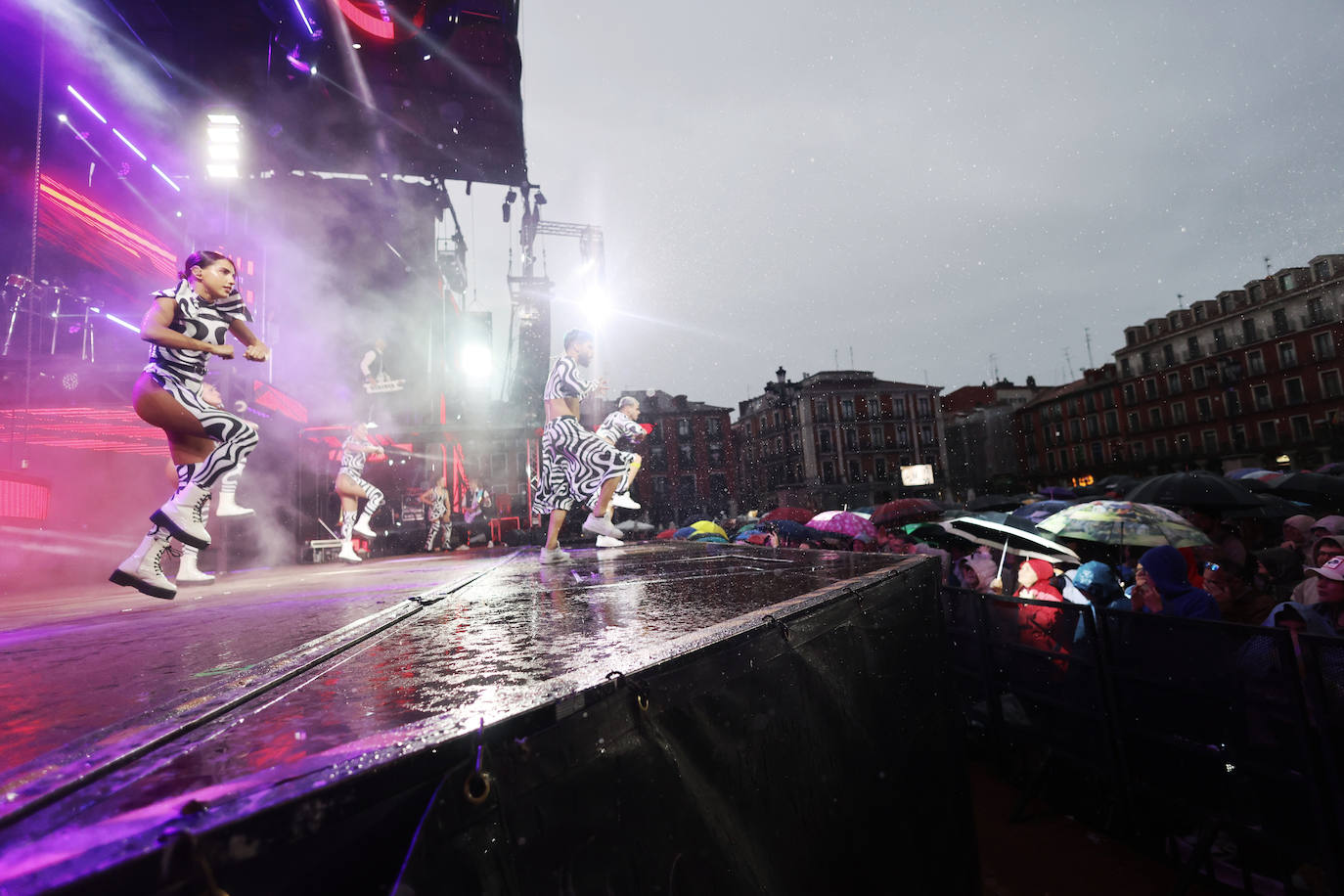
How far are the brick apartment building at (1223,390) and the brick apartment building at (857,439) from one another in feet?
44.8

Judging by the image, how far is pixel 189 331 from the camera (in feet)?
10.9

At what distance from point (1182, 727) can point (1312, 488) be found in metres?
11.3

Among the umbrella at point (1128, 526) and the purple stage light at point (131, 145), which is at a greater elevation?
the purple stage light at point (131, 145)

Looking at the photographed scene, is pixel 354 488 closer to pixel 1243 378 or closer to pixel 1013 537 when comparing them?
pixel 1013 537

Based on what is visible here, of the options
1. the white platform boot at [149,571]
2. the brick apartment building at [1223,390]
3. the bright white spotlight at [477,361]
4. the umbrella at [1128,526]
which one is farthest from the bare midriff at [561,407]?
the brick apartment building at [1223,390]

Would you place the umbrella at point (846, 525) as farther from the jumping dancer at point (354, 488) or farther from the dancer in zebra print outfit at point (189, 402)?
the dancer in zebra print outfit at point (189, 402)

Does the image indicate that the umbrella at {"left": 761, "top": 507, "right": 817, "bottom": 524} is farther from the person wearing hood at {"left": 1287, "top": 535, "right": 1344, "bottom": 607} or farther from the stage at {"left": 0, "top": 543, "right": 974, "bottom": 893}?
the stage at {"left": 0, "top": 543, "right": 974, "bottom": 893}

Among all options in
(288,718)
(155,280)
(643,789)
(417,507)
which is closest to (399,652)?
(288,718)

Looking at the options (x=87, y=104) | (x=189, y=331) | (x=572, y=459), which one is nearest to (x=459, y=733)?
(x=189, y=331)

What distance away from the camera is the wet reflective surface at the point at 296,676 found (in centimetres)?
68

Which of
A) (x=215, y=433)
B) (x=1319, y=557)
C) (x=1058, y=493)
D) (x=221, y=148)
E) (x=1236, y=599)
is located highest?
(x=221, y=148)

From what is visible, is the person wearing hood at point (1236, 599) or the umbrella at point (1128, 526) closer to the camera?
the person wearing hood at point (1236, 599)

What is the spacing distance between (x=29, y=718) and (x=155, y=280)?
1030cm

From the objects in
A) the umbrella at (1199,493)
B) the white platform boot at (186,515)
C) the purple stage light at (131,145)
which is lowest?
the umbrella at (1199,493)
